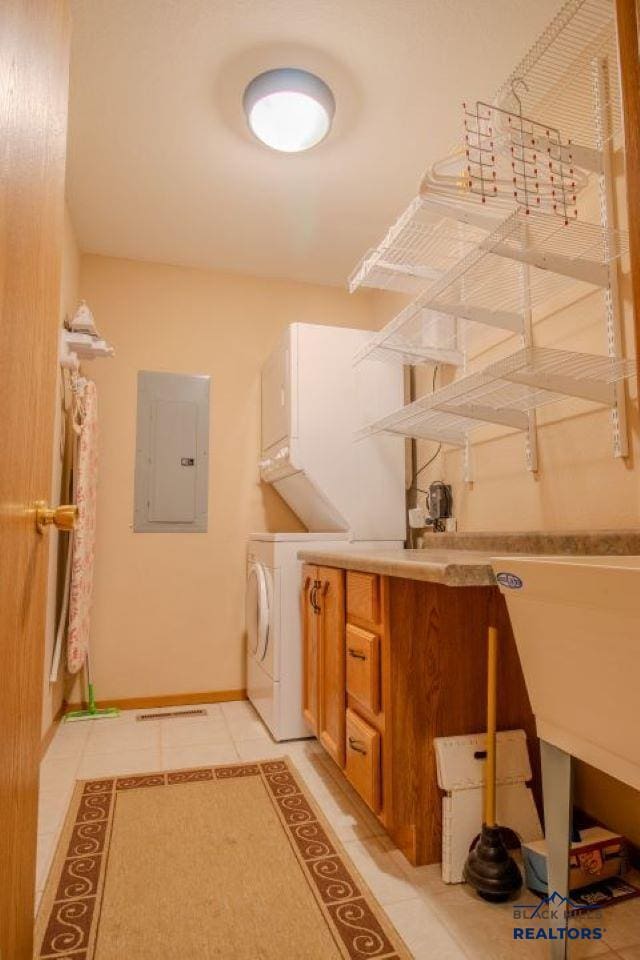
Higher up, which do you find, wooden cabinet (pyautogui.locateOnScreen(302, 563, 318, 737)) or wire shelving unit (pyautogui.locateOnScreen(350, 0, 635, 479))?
wire shelving unit (pyautogui.locateOnScreen(350, 0, 635, 479))

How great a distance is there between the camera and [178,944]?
1300 mm

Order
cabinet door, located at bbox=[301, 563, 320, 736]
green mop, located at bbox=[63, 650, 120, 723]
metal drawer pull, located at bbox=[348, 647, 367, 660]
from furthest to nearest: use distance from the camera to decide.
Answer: green mop, located at bbox=[63, 650, 120, 723], cabinet door, located at bbox=[301, 563, 320, 736], metal drawer pull, located at bbox=[348, 647, 367, 660]

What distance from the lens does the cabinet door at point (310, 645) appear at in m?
2.37

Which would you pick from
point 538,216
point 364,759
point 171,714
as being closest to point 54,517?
Answer: point 364,759

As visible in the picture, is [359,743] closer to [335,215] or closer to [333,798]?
[333,798]

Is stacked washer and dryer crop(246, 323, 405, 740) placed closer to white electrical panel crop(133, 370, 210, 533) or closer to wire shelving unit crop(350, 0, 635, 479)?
white electrical panel crop(133, 370, 210, 533)

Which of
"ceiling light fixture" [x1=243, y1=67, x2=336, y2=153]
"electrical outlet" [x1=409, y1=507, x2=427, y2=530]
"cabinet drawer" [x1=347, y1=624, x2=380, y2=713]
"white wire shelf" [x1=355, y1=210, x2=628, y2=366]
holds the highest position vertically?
"ceiling light fixture" [x1=243, y1=67, x2=336, y2=153]

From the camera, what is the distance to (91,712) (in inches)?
119

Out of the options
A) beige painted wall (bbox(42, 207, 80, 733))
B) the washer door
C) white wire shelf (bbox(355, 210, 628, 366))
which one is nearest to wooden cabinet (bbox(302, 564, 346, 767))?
the washer door

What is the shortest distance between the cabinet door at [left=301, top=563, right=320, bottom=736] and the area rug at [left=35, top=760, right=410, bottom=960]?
35 centimetres

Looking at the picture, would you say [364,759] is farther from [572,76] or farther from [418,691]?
[572,76]

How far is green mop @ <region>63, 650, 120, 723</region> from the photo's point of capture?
2986 mm

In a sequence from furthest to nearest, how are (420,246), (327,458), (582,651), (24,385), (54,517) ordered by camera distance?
(327,458) → (420,246) → (582,651) → (54,517) → (24,385)

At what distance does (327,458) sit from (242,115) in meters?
1.59
